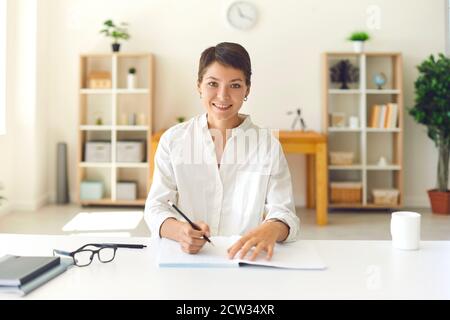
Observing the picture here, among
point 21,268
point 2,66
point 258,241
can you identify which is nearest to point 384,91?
point 2,66

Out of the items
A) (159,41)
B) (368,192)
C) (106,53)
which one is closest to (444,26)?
(368,192)

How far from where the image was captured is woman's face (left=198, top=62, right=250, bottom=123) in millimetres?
1599

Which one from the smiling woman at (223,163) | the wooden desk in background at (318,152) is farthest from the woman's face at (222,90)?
the wooden desk in background at (318,152)

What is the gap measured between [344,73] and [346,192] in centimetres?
110

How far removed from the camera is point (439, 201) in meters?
4.83

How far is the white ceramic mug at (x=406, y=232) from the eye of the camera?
1387mm

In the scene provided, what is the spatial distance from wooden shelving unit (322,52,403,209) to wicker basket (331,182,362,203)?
4 cm

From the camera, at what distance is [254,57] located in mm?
5156

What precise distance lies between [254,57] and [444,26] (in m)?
1.82

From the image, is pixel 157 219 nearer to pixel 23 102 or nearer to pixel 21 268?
pixel 21 268

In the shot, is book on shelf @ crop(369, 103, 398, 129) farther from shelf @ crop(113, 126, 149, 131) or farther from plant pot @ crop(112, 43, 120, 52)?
plant pot @ crop(112, 43, 120, 52)

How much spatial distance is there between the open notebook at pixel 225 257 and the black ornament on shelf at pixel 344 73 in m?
3.79

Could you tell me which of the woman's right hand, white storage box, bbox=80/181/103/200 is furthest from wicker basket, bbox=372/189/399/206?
the woman's right hand
